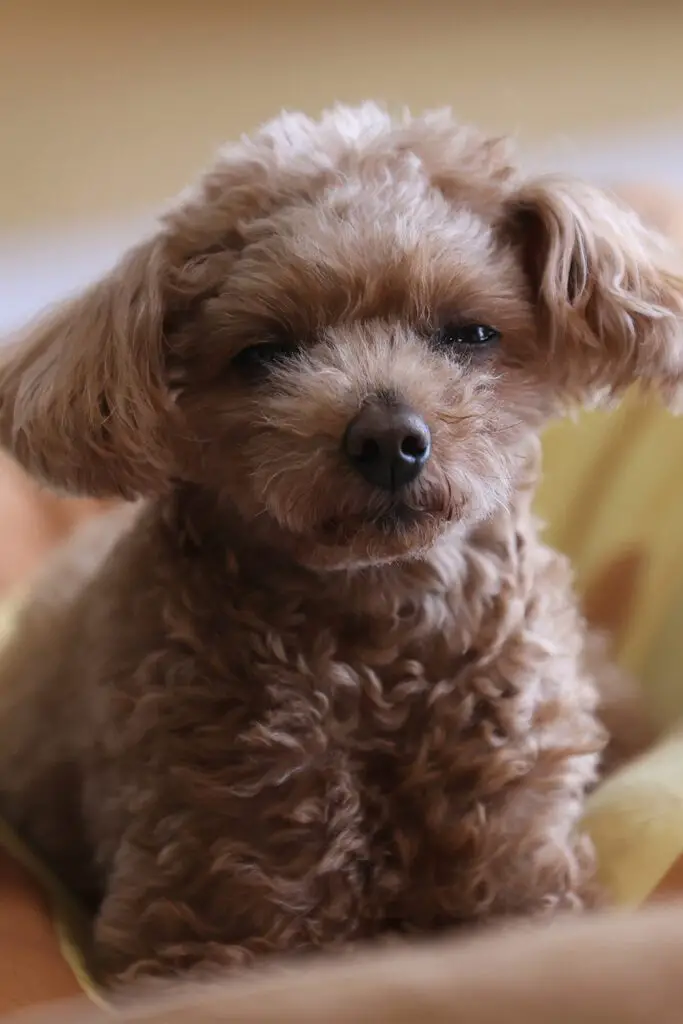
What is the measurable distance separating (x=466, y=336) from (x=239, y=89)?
1.13m

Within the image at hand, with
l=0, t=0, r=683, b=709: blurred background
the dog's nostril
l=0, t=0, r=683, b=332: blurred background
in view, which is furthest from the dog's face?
l=0, t=0, r=683, b=332: blurred background

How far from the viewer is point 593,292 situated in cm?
87

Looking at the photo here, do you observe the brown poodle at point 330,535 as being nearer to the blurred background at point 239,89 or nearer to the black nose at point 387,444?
the black nose at point 387,444

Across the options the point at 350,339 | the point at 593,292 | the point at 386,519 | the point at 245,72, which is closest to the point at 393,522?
the point at 386,519

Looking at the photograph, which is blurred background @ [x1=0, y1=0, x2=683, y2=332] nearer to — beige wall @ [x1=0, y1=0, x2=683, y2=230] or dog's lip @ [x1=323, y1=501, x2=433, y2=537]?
beige wall @ [x1=0, y1=0, x2=683, y2=230]

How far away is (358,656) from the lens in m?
0.88

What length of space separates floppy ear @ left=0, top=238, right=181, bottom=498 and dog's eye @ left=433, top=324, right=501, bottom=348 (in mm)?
196

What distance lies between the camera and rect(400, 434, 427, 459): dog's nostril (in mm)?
742

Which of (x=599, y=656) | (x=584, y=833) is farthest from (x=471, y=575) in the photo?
(x=599, y=656)

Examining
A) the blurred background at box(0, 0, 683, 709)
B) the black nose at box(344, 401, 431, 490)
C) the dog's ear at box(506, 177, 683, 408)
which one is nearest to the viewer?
the black nose at box(344, 401, 431, 490)

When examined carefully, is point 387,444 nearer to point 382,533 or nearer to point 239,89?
point 382,533

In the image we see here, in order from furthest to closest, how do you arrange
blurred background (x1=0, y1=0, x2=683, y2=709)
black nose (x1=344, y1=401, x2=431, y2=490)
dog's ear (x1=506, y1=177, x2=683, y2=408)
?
1. blurred background (x1=0, y1=0, x2=683, y2=709)
2. dog's ear (x1=506, y1=177, x2=683, y2=408)
3. black nose (x1=344, y1=401, x2=431, y2=490)

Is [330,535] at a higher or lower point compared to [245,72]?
lower

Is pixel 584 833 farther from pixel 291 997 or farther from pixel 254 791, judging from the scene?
pixel 291 997
